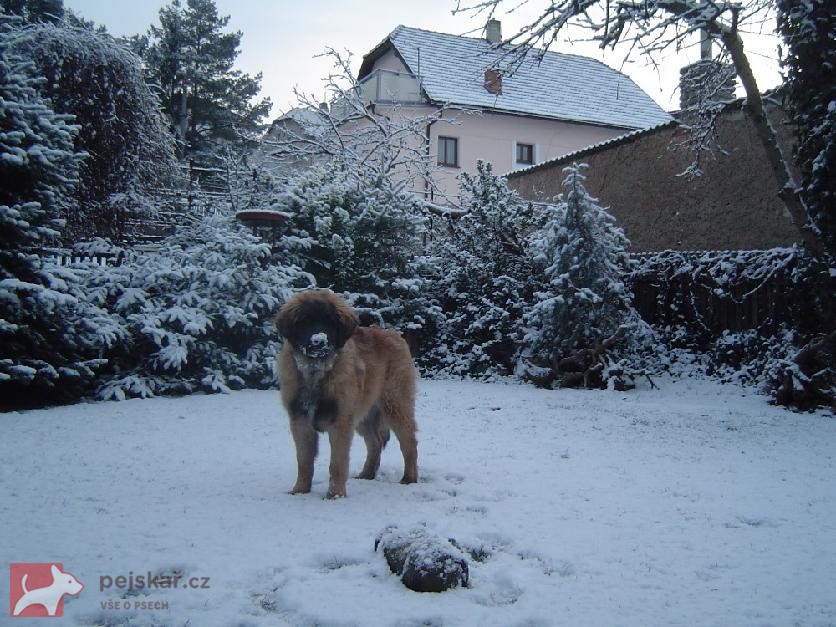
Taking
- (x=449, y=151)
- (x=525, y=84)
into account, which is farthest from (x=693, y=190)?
(x=525, y=84)

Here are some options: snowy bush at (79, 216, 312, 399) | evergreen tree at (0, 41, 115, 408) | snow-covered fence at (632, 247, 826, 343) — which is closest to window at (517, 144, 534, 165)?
snow-covered fence at (632, 247, 826, 343)

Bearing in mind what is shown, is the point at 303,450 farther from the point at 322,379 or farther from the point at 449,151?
the point at 449,151

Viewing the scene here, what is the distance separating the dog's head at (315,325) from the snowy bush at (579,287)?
20.2 ft

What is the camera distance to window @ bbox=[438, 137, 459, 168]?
2625 cm

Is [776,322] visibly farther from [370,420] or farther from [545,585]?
[545,585]

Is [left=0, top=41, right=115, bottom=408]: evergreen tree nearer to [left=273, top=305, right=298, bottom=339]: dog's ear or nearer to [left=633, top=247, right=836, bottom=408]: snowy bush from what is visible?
[left=273, top=305, right=298, bottom=339]: dog's ear

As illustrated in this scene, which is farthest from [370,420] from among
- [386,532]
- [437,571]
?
[437,571]

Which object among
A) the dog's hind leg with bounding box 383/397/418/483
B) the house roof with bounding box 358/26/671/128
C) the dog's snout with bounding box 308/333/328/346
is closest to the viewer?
the dog's snout with bounding box 308/333/328/346

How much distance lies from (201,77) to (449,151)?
49.2ft

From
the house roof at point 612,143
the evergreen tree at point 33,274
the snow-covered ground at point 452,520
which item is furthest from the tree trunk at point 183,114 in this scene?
the snow-covered ground at point 452,520

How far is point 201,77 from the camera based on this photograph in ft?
109

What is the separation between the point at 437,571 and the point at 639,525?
146cm

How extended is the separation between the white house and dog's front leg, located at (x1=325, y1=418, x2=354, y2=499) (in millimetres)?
21276

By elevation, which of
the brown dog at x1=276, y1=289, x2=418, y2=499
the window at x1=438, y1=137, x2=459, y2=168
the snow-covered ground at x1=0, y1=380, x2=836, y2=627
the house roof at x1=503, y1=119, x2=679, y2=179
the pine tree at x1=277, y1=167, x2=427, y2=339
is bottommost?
the snow-covered ground at x1=0, y1=380, x2=836, y2=627
